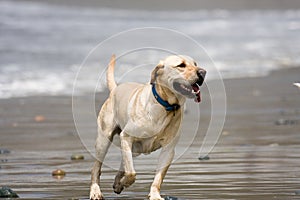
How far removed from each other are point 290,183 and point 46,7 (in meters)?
33.0

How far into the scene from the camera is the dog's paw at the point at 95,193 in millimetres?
7293

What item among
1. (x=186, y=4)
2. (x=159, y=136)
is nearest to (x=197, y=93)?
(x=159, y=136)

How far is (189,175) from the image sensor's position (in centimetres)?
816

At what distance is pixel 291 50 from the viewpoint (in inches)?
918

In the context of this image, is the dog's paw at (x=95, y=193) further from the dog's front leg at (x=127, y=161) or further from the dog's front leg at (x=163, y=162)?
the dog's front leg at (x=163, y=162)

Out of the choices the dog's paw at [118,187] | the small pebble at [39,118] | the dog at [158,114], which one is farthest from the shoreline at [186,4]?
the dog at [158,114]

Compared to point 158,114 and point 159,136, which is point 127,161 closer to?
point 159,136

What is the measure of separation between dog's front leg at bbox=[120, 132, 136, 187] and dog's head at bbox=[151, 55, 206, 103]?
469 millimetres

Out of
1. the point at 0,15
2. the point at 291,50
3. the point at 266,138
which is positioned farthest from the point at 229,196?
the point at 0,15

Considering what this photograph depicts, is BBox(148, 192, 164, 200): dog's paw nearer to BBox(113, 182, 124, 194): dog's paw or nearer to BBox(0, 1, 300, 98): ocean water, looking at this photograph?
BBox(113, 182, 124, 194): dog's paw

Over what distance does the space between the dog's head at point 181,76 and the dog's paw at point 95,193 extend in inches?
37.6

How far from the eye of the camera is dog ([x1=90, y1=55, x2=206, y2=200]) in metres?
6.87

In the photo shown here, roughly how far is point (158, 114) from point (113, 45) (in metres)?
16.2

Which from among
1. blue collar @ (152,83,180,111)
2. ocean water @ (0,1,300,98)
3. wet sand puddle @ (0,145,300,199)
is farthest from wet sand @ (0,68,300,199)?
ocean water @ (0,1,300,98)
